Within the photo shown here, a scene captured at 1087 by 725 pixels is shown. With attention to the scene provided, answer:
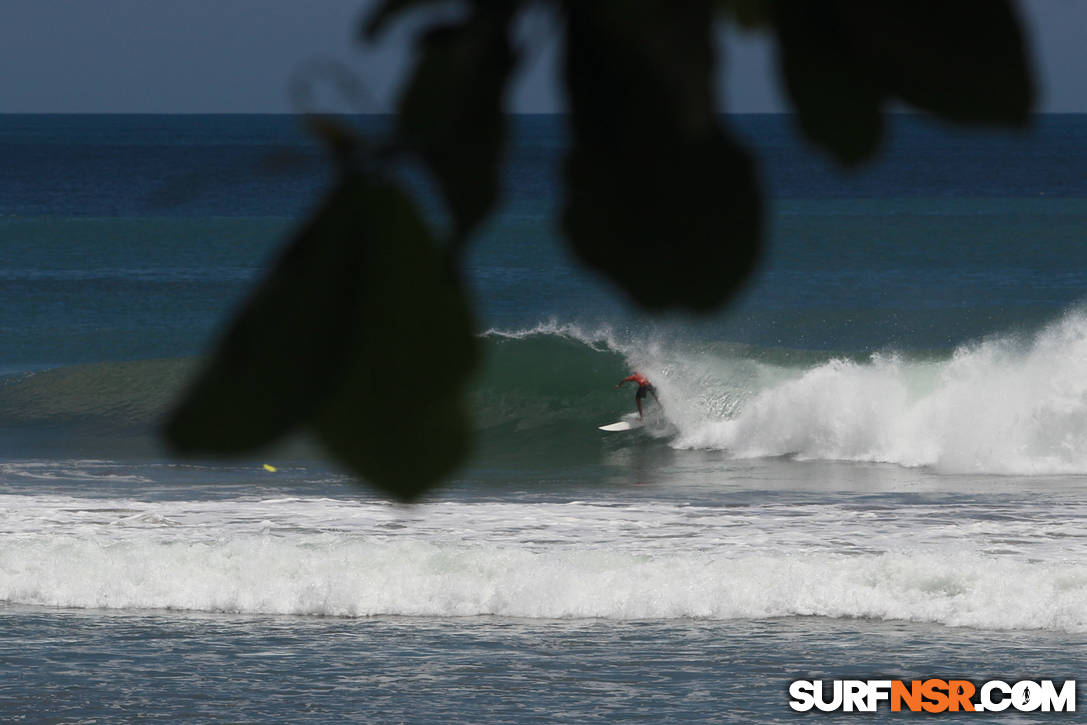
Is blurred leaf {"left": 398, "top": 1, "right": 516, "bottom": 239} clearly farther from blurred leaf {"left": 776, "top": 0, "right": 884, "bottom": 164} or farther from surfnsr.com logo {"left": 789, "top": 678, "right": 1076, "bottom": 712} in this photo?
surfnsr.com logo {"left": 789, "top": 678, "right": 1076, "bottom": 712}

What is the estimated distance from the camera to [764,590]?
9891 millimetres

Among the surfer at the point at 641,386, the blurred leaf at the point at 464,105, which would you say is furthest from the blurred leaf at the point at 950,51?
the surfer at the point at 641,386

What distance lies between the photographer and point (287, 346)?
0.49m

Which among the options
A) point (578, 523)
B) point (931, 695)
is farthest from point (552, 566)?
point (931, 695)

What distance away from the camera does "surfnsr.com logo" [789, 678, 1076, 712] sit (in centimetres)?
767

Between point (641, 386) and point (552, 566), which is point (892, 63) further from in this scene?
point (641, 386)

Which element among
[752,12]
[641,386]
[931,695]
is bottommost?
[931,695]

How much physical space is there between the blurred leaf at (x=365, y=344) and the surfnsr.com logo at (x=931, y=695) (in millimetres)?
7501

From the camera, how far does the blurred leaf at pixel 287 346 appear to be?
47cm

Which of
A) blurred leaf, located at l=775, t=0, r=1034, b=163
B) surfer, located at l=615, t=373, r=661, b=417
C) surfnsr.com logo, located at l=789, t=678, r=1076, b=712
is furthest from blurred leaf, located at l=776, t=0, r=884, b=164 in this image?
surfer, located at l=615, t=373, r=661, b=417

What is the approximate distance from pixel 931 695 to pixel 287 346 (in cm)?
790

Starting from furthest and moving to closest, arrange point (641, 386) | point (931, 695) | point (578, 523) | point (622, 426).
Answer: point (641, 386) → point (622, 426) → point (578, 523) → point (931, 695)

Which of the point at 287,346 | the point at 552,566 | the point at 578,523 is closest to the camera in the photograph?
the point at 287,346

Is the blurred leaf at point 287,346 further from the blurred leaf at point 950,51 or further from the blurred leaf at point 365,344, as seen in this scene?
the blurred leaf at point 950,51
